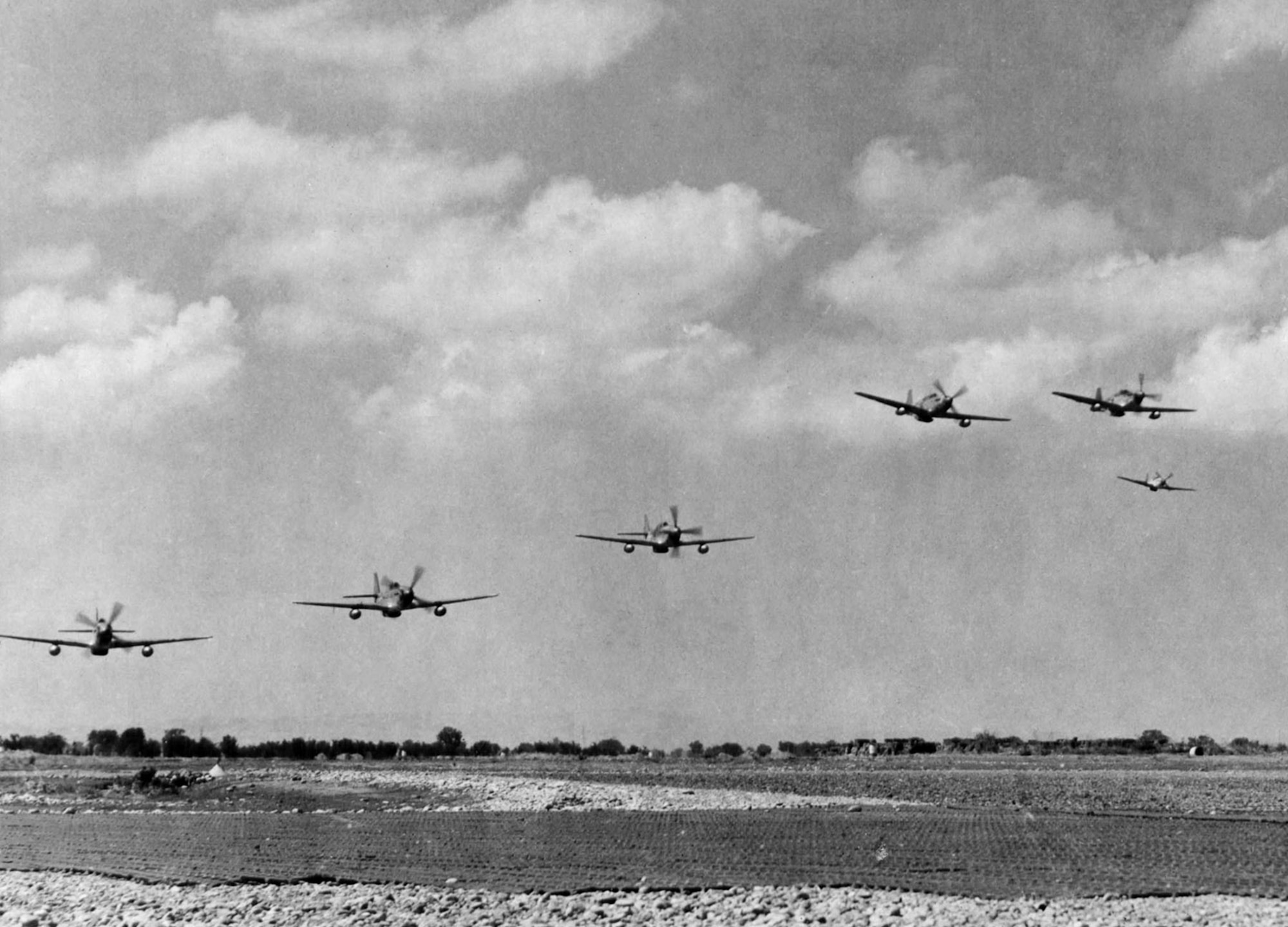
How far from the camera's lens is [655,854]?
29.0 m

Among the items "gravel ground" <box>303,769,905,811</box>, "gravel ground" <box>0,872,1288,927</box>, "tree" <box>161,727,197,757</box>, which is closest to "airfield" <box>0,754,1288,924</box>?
"gravel ground" <box>0,872,1288,927</box>

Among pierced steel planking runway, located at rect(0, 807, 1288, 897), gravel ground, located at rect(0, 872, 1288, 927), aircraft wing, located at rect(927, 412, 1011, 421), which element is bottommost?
gravel ground, located at rect(0, 872, 1288, 927)

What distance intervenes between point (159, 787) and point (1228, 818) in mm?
44876

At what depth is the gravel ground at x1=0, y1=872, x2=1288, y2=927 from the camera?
19.9m

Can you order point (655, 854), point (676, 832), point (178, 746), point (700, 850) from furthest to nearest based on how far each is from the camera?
point (178, 746), point (676, 832), point (700, 850), point (655, 854)

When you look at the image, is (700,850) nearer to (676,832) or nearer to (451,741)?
(676,832)

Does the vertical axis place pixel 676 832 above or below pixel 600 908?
above

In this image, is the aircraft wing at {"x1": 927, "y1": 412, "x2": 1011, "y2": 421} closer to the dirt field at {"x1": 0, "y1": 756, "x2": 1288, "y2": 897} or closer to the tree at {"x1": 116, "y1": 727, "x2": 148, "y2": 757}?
the dirt field at {"x1": 0, "y1": 756, "x2": 1288, "y2": 897}

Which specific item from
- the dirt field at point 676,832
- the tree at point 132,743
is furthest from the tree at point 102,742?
the dirt field at point 676,832

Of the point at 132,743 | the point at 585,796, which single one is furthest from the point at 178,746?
the point at 585,796

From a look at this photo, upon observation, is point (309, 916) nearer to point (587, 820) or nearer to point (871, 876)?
point (871, 876)

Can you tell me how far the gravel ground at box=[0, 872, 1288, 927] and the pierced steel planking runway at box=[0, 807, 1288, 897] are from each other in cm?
108

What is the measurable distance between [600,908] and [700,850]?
27.9 feet

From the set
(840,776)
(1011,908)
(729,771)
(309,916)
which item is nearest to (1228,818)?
(1011,908)
